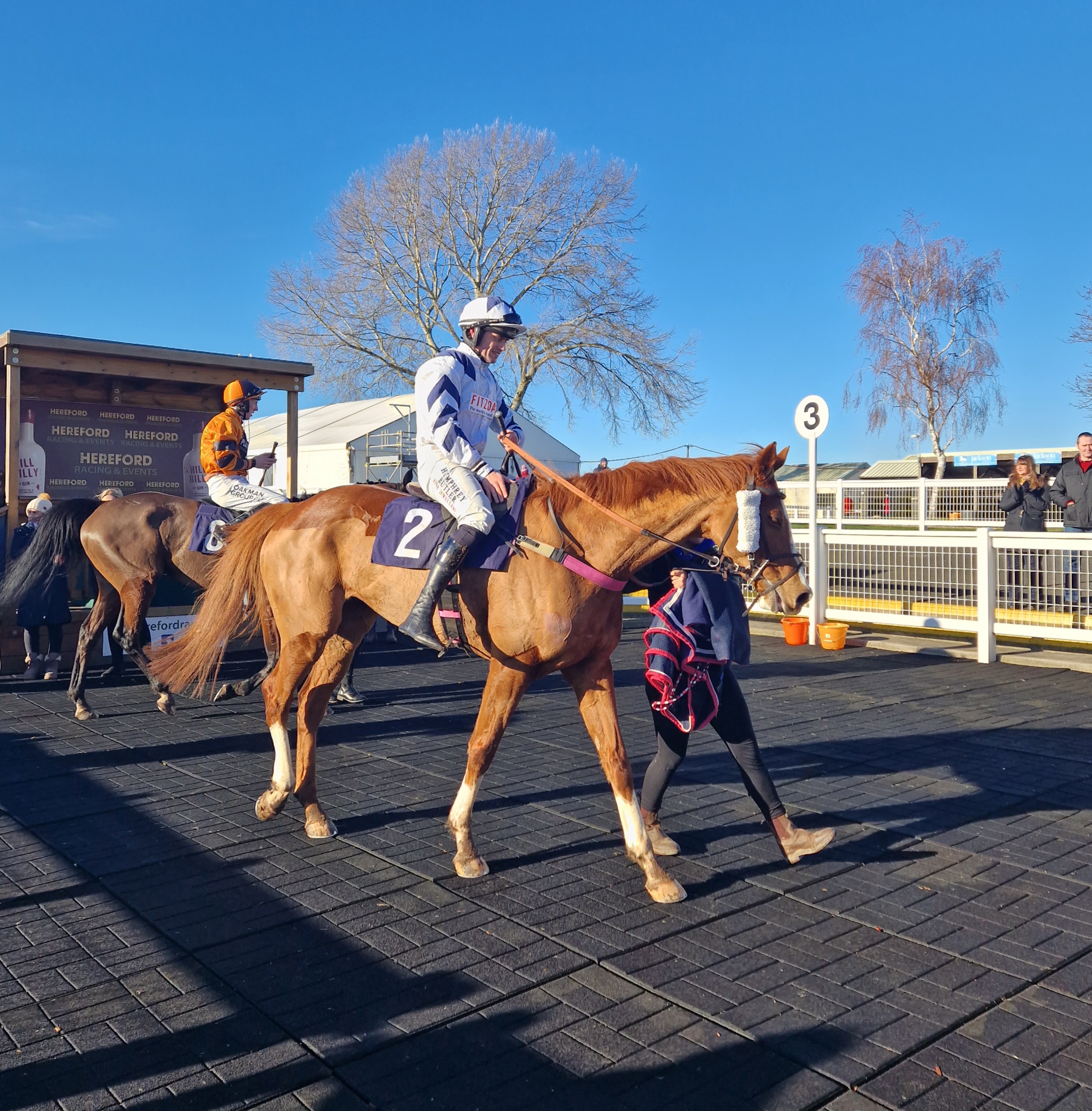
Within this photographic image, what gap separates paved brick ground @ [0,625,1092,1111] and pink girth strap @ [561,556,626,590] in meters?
1.35

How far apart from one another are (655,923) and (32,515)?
8.69 m

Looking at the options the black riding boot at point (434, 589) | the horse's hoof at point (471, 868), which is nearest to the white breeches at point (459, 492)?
the black riding boot at point (434, 589)

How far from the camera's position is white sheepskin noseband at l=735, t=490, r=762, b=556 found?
13.1 feet

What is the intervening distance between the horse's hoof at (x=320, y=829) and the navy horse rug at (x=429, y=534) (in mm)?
1379

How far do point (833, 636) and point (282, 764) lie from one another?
321 inches

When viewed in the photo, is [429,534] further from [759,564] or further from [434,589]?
[759,564]

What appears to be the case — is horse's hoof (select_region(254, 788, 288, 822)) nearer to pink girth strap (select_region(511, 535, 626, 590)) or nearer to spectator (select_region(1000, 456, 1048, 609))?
pink girth strap (select_region(511, 535, 626, 590))

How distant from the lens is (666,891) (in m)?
4.14

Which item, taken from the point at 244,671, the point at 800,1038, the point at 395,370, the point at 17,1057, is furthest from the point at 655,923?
the point at 395,370

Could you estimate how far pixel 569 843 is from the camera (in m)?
4.90

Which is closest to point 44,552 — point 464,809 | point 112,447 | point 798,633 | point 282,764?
point 112,447

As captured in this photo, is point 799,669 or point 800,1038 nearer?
point 800,1038

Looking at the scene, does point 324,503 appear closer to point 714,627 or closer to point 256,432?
point 714,627

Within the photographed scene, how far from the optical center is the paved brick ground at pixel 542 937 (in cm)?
285
